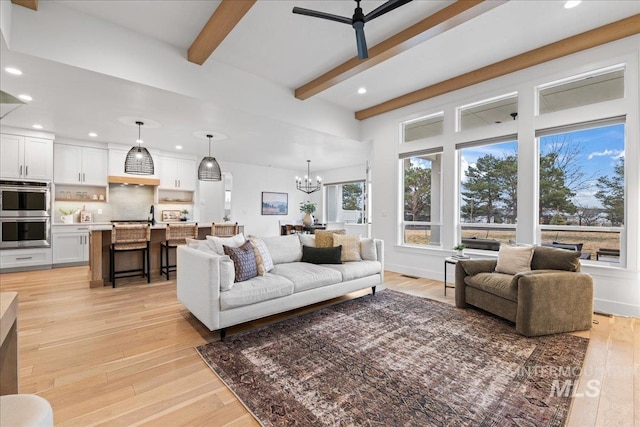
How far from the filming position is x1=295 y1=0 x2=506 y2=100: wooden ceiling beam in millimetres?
2711

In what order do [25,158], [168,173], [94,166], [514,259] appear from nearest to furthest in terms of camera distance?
[514,259]
[25,158]
[94,166]
[168,173]

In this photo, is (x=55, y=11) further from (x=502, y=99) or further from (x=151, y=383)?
(x=502, y=99)

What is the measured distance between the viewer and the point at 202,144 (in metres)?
6.54

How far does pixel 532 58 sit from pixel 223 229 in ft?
18.2

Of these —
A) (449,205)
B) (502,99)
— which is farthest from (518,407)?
(502,99)

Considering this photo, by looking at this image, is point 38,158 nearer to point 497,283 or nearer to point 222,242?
point 222,242

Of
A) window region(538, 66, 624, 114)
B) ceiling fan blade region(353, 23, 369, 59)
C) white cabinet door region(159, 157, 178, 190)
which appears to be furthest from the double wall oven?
window region(538, 66, 624, 114)

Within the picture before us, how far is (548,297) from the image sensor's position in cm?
276

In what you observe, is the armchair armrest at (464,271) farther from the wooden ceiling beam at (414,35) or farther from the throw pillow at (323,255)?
the wooden ceiling beam at (414,35)

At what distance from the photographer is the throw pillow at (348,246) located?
400cm

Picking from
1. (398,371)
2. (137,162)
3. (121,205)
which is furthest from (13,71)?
(398,371)

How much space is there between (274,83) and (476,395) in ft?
15.0

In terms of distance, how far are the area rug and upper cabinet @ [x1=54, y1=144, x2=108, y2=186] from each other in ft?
19.1

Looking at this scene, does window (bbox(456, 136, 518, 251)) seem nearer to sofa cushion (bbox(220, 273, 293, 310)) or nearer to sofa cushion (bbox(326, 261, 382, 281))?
sofa cushion (bbox(326, 261, 382, 281))
